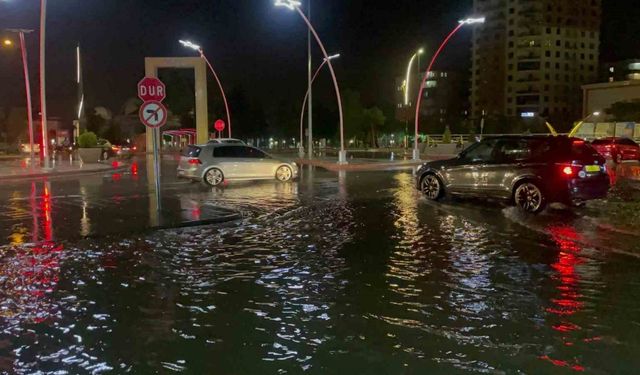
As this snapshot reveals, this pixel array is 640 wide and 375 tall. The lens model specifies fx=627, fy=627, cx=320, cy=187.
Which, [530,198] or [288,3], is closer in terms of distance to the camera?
[530,198]

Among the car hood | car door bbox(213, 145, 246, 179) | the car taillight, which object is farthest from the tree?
the car taillight

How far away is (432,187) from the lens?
1588 centimetres

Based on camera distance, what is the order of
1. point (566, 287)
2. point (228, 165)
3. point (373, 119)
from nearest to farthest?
point (566, 287)
point (228, 165)
point (373, 119)

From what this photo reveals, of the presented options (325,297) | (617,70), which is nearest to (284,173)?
(325,297)

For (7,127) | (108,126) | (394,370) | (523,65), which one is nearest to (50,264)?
(394,370)

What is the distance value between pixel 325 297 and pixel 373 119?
306ft

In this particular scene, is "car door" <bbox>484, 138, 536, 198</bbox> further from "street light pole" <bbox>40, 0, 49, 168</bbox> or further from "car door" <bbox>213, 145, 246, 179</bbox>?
"street light pole" <bbox>40, 0, 49, 168</bbox>

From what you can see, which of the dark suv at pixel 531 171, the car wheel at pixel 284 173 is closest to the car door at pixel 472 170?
the dark suv at pixel 531 171

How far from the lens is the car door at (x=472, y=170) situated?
14516mm

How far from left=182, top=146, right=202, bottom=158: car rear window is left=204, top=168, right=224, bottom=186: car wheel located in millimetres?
750

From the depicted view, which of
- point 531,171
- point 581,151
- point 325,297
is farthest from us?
point 531,171

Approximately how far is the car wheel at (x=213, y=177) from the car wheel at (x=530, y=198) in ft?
35.5

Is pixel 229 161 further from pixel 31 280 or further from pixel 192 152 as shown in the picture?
pixel 31 280

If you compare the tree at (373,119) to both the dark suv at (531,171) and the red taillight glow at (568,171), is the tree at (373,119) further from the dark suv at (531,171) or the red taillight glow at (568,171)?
the red taillight glow at (568,171)
